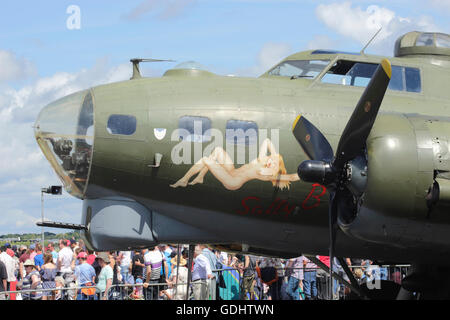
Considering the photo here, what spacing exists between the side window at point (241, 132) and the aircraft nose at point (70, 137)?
1.92 meters

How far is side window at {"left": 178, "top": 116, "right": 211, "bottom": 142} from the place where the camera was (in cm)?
1055

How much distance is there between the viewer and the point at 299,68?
40.0ft

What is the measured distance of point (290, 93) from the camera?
11.2m

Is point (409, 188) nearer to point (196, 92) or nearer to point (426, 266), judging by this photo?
point (426, 266)

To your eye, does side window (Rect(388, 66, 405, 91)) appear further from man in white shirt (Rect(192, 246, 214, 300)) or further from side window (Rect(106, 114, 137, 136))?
man in white shirt (Rect(192, 246, 214, 300))

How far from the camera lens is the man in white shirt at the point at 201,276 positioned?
16859mm

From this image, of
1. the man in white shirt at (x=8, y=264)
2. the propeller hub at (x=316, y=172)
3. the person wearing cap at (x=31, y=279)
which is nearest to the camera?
the propeller hub at (x=316, y=172)

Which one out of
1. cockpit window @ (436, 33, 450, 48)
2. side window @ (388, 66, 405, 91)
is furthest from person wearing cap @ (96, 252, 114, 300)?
cockpit window @ (436, 33, 450, 48)

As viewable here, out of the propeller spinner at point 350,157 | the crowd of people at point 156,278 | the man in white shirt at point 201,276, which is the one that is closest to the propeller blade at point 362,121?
the propeller spinner at point 350,157

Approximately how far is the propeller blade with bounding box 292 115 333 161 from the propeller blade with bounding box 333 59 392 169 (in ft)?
1.57

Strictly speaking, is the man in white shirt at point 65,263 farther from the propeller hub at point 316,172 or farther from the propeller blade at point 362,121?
the propeller blade at point 362,121

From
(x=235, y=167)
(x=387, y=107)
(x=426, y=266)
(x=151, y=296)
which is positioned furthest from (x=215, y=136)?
(x=151, y=296)

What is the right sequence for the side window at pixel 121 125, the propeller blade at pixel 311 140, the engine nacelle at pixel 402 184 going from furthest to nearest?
Result: the side window at pixel 121 125 < the propeller blade at pixel 311 140 < the engine nacelle at pixel 402 184
